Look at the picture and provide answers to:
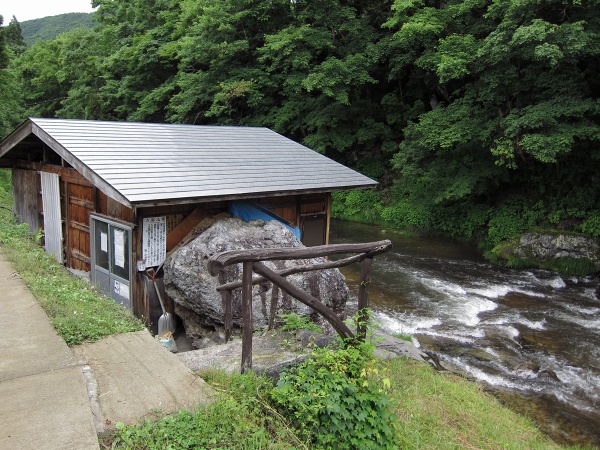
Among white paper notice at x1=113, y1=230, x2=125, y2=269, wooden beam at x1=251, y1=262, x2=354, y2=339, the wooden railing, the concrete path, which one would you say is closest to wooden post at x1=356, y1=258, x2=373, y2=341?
the wooden railing

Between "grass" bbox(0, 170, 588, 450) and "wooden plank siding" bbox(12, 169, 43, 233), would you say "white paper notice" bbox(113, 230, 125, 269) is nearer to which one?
"grass" bbox(0, 170, 588, 450)

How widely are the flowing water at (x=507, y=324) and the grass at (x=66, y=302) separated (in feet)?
21.6

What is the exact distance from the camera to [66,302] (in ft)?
20.1

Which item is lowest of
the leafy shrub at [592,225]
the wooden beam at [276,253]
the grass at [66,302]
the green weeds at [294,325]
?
the leafy shrub at [592,225]

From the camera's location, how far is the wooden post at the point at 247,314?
13.1ft

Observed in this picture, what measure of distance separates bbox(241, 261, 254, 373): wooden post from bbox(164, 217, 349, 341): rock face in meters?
3.05

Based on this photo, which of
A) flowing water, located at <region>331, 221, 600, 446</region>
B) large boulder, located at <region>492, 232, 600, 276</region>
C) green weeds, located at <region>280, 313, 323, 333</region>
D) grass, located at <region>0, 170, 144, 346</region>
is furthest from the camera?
large boulder, located at <region>492, 232, 600, 276</region>

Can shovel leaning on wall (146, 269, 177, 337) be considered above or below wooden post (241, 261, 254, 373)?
below

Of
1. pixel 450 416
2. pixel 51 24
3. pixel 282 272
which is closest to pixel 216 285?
pixel 282 272

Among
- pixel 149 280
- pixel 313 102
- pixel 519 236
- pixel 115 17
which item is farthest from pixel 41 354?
pixel 115 17

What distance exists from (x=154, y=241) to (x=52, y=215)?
4.12 m

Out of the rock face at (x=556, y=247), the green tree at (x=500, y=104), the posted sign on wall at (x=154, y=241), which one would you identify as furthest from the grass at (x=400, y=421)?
the rock face at (x=556, y=247)

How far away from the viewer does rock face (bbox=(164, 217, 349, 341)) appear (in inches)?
313

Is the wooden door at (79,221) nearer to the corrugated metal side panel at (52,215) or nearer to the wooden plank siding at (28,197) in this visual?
the corrugated metal side panel at (52,215)
